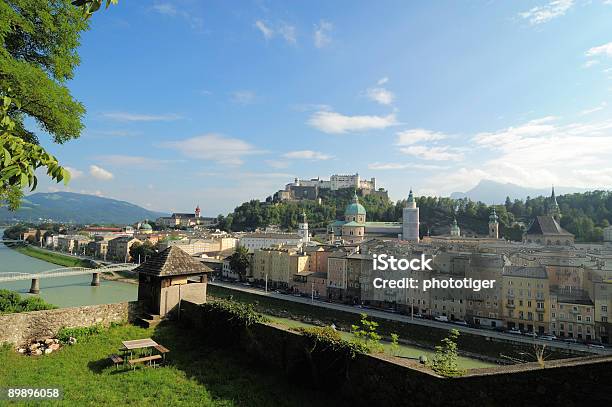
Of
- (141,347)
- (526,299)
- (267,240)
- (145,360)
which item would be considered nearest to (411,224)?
(267,240)

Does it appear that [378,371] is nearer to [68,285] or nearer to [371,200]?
[68,285]

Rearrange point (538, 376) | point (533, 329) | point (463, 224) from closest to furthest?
point (538, 376) → point (533, 329) → point (463, 224)

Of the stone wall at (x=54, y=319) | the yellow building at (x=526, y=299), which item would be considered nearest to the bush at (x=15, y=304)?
the stone wall at (x=54, y=319)

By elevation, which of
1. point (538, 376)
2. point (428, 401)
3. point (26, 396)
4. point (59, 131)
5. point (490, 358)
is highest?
point (59, 131)

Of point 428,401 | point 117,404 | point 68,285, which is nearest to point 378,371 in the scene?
point 428,401

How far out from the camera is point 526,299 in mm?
30078

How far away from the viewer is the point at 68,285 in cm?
4600

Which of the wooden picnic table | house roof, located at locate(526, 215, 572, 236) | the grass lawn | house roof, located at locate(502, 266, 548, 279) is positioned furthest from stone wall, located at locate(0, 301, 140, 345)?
house roof, located at locate(526, 215, 572, 236)

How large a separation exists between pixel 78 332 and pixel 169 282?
1.98 m

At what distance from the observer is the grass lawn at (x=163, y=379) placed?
15.8 ft

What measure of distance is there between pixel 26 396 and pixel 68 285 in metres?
49.9

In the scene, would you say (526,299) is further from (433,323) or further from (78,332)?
(78,332)

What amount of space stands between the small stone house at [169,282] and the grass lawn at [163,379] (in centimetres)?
152

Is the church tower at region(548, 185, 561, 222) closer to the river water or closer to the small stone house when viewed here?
the river water
